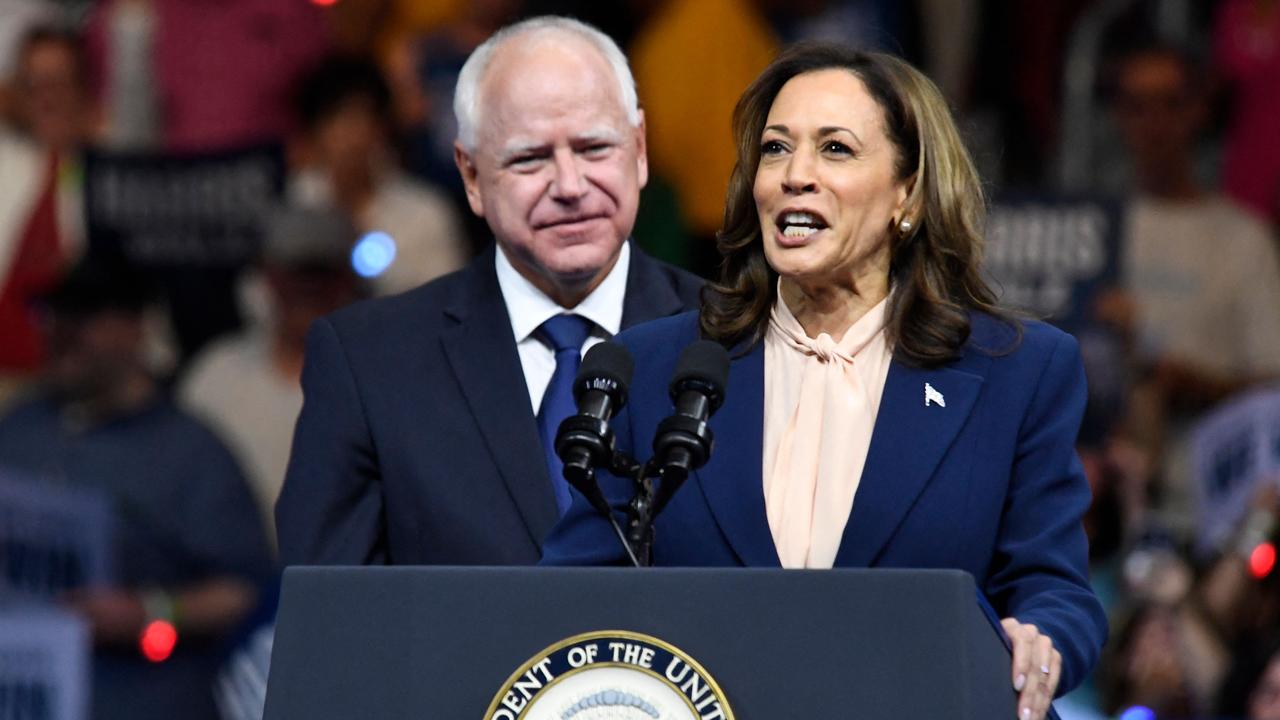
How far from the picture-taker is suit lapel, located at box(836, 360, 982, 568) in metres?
2.72

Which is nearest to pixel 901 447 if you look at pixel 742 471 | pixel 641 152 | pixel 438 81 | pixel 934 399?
pixel 934 399

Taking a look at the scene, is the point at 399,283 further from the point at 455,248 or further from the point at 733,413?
the point at 733,413

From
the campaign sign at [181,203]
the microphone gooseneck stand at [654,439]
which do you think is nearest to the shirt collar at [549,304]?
the microphone gooseneck stand at [654,439]

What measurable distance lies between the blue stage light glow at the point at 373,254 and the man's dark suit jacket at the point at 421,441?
2.71m

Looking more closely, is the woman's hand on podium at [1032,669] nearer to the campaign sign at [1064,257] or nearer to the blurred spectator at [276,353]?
the campaign sign at [1064,257]

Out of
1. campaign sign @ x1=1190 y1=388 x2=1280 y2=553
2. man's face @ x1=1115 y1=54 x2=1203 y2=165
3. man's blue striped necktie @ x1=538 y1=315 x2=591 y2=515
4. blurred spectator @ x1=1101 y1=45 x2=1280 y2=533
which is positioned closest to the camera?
man's blue striped necktie @ x1=538 y1=315 x2=591 y2=515

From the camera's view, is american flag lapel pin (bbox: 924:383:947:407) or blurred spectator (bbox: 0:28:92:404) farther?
blurred spectator (bbox: 0:28:92:404)

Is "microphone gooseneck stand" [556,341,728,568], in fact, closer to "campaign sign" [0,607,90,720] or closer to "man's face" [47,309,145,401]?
"campaign sign" [0,607,90,720]

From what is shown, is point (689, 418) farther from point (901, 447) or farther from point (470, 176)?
point (470, 176)

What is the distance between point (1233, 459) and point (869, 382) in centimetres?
311

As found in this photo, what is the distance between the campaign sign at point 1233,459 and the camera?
18.3 ft

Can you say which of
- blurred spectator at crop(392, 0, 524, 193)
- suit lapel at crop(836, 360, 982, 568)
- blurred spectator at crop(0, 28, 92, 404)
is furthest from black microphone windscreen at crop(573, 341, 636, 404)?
blurred spectator at crop(0, 28, 92, 404)

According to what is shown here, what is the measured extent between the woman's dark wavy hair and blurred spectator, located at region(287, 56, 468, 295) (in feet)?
11.9

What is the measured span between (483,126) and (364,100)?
3070 millimetres
